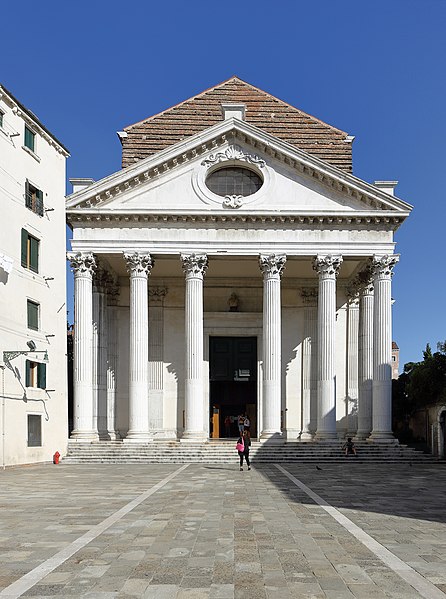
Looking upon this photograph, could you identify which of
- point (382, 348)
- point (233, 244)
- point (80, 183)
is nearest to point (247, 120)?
point (233, 244)

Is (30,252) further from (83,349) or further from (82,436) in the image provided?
(82,436)

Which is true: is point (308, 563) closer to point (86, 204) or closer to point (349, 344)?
point (86, 204)

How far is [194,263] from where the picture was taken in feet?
121

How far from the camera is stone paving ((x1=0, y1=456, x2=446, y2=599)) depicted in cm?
907

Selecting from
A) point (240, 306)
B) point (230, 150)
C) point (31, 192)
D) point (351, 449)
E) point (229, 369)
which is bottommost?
point (351, 449)

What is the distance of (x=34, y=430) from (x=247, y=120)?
24.1m

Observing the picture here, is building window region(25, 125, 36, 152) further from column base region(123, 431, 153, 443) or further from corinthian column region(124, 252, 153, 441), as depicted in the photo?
column base region(123, 431, 153, 443)

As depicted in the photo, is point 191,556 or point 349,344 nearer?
point 191,556

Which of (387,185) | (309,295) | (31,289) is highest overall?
(387,185)

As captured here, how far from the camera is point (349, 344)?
141 feet

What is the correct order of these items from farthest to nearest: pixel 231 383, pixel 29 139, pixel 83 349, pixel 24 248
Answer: pixel 231 383 < pixel 83 349 < pixel 29 139 < pixel 24 248

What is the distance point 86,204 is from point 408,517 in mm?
25961

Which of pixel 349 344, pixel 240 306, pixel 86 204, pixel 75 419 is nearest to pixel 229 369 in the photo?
pixel 240 306

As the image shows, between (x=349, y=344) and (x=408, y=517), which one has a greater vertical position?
(x=349, y=344)
